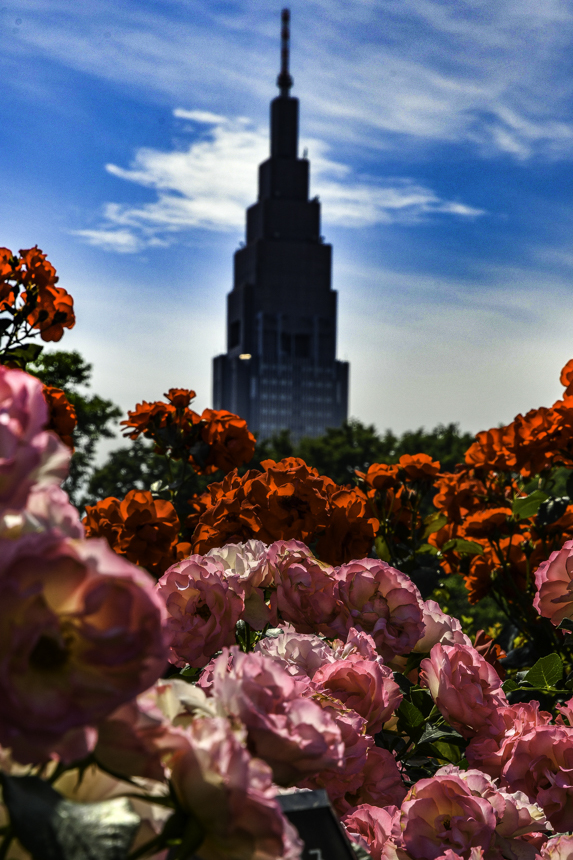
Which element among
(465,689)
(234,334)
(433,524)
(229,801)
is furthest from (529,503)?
(234,334)

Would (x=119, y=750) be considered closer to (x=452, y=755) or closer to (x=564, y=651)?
(x=452, y=755)

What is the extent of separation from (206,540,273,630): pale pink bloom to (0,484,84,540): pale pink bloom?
3.42 feet

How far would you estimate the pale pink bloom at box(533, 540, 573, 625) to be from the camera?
1.57 metres

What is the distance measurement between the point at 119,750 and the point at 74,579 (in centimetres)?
14

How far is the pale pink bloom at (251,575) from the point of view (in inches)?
61.6

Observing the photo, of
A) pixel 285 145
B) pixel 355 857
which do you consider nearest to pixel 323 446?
pixel 355 857

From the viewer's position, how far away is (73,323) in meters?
3.07

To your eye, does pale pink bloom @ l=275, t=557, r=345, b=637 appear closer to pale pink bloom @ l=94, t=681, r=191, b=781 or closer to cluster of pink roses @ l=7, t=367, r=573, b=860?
cluster of pink roses @ l=7, t=367, r=573, b=860

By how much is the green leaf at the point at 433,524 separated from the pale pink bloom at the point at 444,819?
6.88 ft

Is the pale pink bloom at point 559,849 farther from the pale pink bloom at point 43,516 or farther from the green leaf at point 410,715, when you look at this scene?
the pale pink bloom at point 43,516

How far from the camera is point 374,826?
120 cm

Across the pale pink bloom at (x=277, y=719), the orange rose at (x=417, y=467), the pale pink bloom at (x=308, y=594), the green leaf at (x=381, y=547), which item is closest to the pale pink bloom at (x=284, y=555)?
the pale pink bloom at (x=308, y=594)

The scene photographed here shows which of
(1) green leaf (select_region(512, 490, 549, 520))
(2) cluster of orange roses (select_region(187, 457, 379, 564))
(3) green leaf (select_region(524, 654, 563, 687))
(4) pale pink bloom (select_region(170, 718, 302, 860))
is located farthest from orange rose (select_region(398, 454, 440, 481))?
(4) pale pink bloom (select_region(170, 718, 302, 860))

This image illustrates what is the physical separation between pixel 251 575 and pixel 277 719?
3.08 feet
